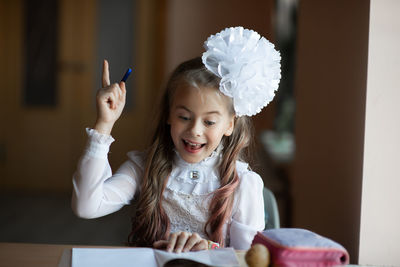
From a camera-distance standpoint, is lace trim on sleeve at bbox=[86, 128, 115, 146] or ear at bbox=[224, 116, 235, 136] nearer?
lace trim on sleeve at bbox=[86, 128, 115, 146]

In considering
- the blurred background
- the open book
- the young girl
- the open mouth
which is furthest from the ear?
the blurred background

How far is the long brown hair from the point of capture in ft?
4.23

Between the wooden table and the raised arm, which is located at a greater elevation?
the raised arm

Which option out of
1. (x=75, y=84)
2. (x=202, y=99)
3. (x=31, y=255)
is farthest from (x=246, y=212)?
(x=75, y=84)

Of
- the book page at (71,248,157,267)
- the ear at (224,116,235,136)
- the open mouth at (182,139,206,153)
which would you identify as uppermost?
the ear at (224,116,235,136)

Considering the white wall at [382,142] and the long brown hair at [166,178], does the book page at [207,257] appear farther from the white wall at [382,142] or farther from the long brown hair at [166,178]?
the white wall at [382,142]

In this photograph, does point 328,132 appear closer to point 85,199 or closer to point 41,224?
point 85,199

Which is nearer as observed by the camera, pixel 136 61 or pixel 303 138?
pixel 303 138

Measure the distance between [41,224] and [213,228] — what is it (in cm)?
271

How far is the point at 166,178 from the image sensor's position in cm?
132

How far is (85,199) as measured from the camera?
3.76 feet

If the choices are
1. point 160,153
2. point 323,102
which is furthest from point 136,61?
Answer: point 160,153

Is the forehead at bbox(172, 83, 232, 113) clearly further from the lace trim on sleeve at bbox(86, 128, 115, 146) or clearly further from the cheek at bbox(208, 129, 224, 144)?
the lace trim on sleeve at bbox(86, 128, 115, 146)

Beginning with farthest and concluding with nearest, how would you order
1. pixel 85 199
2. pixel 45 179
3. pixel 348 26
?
pixel 45 179 < pixel 348 26 < pixel 85 199
